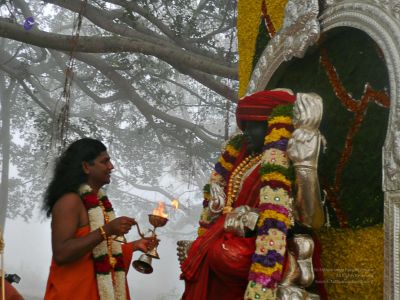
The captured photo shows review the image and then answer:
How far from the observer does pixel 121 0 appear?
888 centimetres

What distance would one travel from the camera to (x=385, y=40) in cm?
323

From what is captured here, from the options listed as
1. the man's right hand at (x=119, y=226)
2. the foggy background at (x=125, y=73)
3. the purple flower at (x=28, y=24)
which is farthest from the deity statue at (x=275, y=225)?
the purple flower at (x=28, y=24)

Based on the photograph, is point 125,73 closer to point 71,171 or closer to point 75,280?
point 71,171

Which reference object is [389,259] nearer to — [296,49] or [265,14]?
[296,49]

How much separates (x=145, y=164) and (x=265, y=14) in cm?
1807

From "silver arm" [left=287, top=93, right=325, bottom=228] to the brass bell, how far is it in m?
1.18

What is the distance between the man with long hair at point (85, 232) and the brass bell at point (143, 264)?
69 millimetres

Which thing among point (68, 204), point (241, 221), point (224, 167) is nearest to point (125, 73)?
point (224, 167)

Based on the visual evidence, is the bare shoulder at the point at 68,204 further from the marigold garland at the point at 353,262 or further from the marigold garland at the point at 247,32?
the marigold garland at the point at 247,32

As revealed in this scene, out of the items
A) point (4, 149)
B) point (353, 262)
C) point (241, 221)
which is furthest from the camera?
point (4, 149)

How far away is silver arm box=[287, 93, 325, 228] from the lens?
3.24m

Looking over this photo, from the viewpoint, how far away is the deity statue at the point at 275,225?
316cm

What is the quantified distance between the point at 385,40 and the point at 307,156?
2.43 feet

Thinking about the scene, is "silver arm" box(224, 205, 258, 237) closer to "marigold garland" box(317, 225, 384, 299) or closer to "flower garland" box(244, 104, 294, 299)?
"flower garland" box(244, 104, 294, 299)
